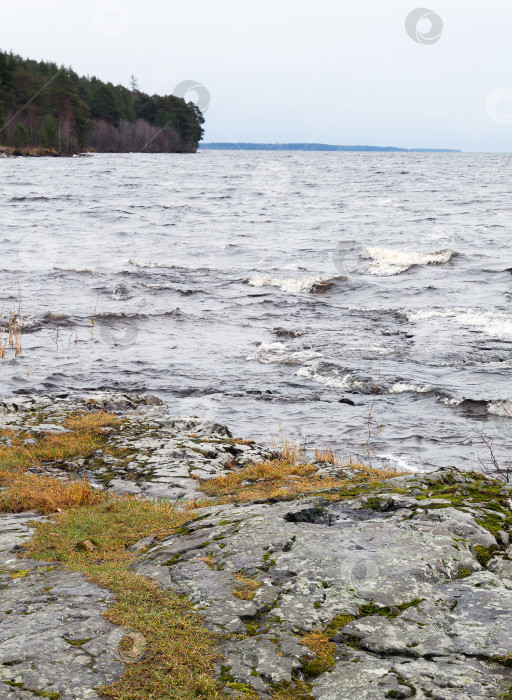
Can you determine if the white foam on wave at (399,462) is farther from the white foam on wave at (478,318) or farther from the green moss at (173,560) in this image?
the white foam on wave at (478,318)

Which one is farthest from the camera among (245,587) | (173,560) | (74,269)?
(74,269)

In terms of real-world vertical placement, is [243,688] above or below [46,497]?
above

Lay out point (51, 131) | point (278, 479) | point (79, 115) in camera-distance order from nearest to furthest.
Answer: point (278, 479) < point (51, 131) < point (79, 115)

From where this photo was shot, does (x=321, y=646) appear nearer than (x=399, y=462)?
Yes

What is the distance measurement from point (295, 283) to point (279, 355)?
8.96m

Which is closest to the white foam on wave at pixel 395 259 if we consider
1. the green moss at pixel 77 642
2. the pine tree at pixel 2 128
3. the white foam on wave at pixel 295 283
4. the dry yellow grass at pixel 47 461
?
the white foam on wave at pixel 295 283

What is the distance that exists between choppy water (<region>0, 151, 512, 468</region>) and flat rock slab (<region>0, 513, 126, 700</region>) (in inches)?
248

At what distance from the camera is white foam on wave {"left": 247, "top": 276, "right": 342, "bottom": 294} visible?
923 inches

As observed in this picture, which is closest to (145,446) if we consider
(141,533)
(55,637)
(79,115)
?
(141,533)

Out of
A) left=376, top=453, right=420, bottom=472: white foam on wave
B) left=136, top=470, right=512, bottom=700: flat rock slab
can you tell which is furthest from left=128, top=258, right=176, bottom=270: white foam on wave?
left=136, top=470, right=512, bottom=700: flat rock slab

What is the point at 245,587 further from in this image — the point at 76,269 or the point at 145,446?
the point at 76,269

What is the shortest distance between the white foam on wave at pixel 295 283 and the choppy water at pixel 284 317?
0.39ft

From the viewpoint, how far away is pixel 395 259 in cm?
2886

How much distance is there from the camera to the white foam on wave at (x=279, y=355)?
14852mm
